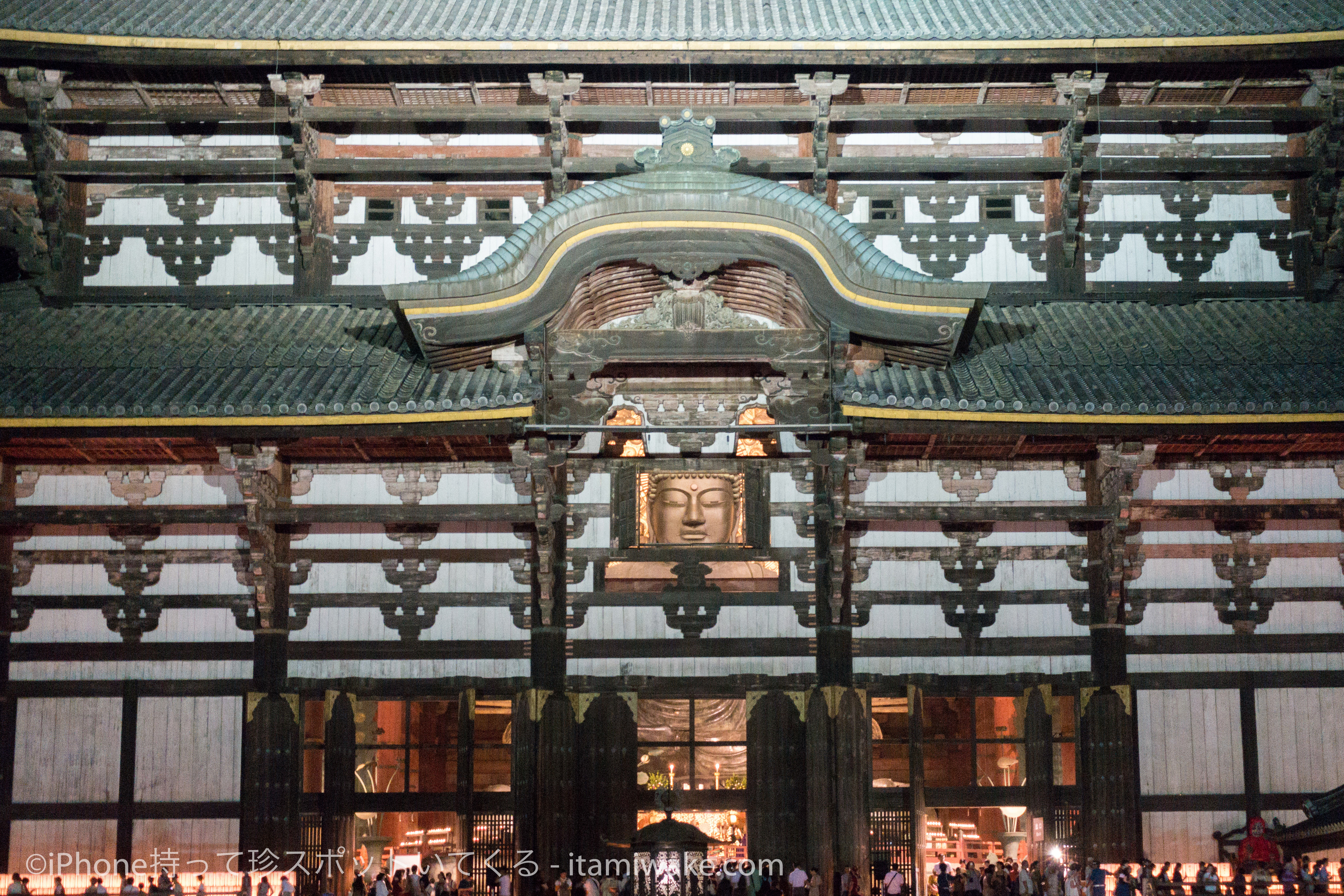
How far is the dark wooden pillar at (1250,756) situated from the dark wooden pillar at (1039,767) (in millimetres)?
2643

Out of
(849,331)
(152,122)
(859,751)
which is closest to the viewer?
(849,331)

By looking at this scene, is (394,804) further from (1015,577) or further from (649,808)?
(1015,577)

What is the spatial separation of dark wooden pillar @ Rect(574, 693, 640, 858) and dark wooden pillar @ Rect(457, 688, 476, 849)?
4.61ft

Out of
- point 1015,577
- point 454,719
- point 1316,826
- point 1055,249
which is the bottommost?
point 1316,826

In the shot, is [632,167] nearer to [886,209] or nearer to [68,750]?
[886,209]

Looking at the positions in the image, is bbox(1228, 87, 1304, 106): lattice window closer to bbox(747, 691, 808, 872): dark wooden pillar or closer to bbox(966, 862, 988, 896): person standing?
bbox(747, 691, 808, 872): dark wooden pillar

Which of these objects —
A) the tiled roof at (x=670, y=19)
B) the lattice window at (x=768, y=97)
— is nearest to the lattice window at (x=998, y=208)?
the tiled roof at (x=670, y=19)

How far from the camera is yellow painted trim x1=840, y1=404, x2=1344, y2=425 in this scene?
1811 cm

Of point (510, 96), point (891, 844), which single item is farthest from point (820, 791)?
point (510, 96)

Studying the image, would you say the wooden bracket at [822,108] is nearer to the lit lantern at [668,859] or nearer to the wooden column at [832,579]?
the wooden column at [832,579]

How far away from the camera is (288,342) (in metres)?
20.4

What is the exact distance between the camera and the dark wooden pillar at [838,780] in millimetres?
19188

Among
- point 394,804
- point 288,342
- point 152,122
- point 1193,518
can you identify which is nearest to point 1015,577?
point 1193,518

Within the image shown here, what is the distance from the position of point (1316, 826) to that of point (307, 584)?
1357 centimetres
